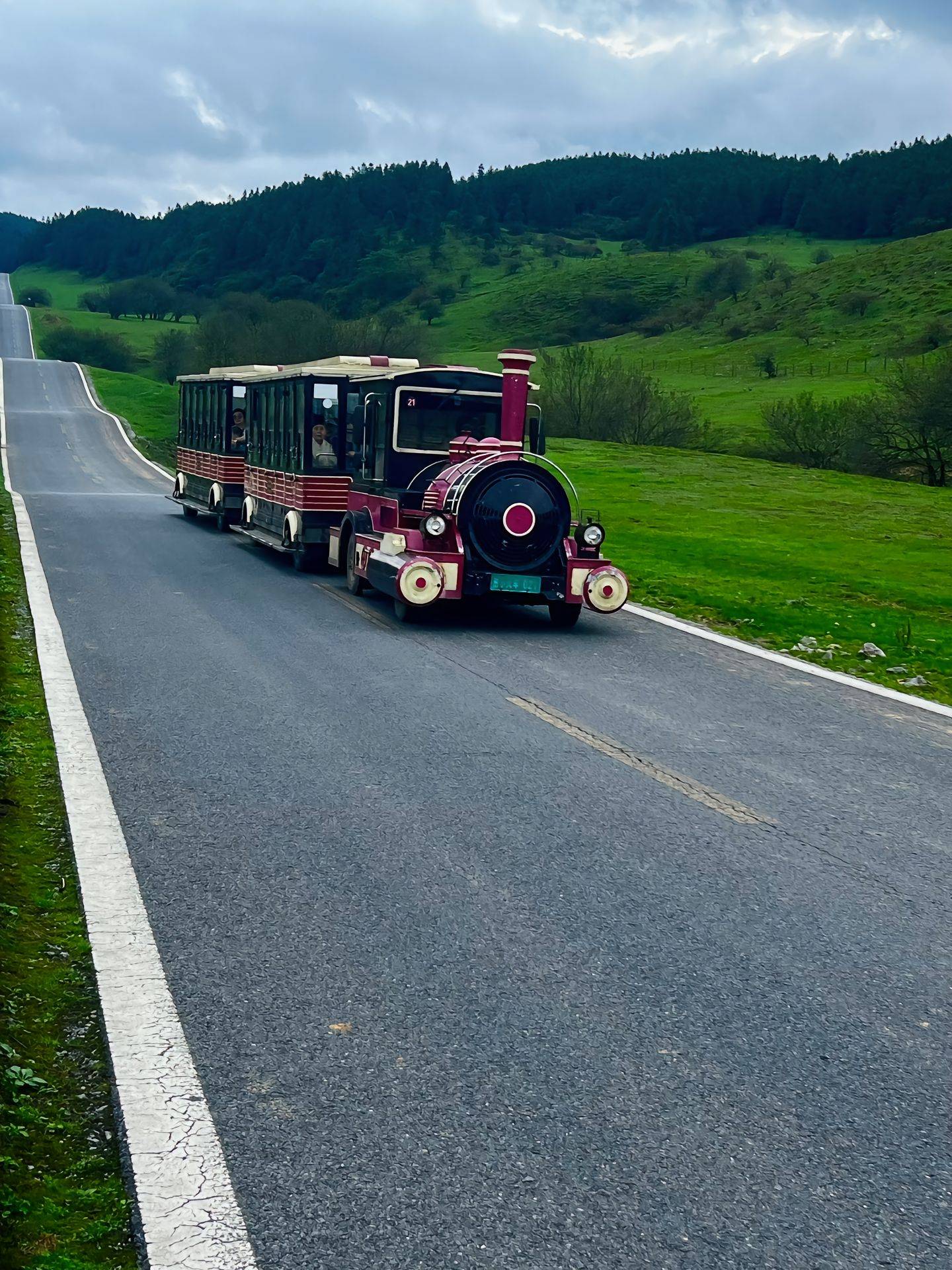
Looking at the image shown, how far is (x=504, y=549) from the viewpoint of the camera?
13.8 meters

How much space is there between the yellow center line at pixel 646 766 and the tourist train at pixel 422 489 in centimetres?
324

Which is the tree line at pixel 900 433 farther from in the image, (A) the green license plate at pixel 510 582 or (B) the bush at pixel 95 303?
(B) the bush at pixel 95 303

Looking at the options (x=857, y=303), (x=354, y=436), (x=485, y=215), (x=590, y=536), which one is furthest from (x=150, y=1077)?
(x=485, y=215)

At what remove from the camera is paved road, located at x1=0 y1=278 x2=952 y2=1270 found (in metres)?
3.34

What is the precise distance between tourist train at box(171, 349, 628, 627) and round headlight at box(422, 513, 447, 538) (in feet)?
0.06

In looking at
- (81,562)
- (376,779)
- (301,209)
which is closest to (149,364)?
(301,209)

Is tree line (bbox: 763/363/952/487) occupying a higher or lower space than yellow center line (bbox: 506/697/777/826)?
higher

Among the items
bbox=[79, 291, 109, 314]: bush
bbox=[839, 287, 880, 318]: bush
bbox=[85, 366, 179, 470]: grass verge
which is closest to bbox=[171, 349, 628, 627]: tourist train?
bbox=[85, 366, 179, 470]: grass verge

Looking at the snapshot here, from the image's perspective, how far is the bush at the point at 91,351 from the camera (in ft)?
373

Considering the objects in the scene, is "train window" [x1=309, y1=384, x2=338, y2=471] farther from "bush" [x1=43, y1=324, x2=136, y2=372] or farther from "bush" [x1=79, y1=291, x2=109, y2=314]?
"bush" [x1=79, y1=291, x2=109, y2=314]

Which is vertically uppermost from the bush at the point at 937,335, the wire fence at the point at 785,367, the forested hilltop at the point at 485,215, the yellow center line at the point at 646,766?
the forested hilltop at the point at 485,215

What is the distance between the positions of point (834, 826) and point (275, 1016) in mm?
3681

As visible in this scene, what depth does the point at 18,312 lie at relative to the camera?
151 meters

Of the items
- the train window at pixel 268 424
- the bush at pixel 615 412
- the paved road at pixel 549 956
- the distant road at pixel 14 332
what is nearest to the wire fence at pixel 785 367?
the bush at pixel 615 412
